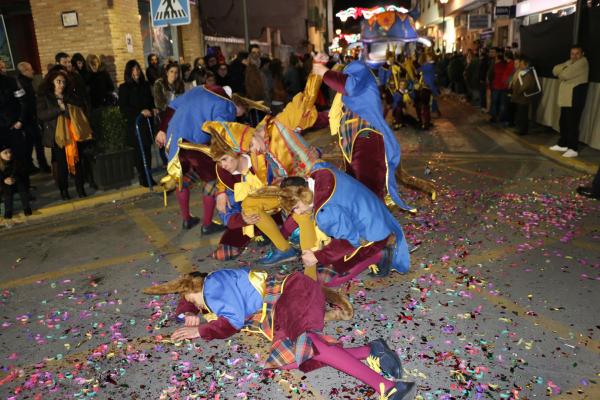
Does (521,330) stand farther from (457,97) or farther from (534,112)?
(457,97)

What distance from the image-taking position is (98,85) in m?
9.80

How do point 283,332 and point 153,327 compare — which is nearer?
point 283,332

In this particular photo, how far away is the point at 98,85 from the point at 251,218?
6.42 meters

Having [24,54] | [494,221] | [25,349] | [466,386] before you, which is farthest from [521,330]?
[24,54]

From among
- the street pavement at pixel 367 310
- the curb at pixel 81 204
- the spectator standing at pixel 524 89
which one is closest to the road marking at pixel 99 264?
the street pavement at pixel 367 310

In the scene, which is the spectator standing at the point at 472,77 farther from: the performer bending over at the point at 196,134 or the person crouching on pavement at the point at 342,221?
the person crouching on pavement at the point at 342,221

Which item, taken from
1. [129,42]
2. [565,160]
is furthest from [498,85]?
[129,42]

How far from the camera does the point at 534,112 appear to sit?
485 inches

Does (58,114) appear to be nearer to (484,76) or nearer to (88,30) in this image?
(88,30)

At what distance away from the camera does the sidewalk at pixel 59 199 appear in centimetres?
720

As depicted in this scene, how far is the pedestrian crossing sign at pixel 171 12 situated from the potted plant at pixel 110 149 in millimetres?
1613

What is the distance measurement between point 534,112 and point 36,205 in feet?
34.9

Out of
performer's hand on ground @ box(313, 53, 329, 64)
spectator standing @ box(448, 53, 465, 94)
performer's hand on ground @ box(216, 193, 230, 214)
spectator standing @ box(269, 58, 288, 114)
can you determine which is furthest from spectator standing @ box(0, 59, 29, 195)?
spectator standing @ box(448, 53, 465, 94)

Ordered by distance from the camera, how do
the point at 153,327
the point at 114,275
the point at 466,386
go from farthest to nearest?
the point at 114,275
the point at 153,327
the point at 466,386
